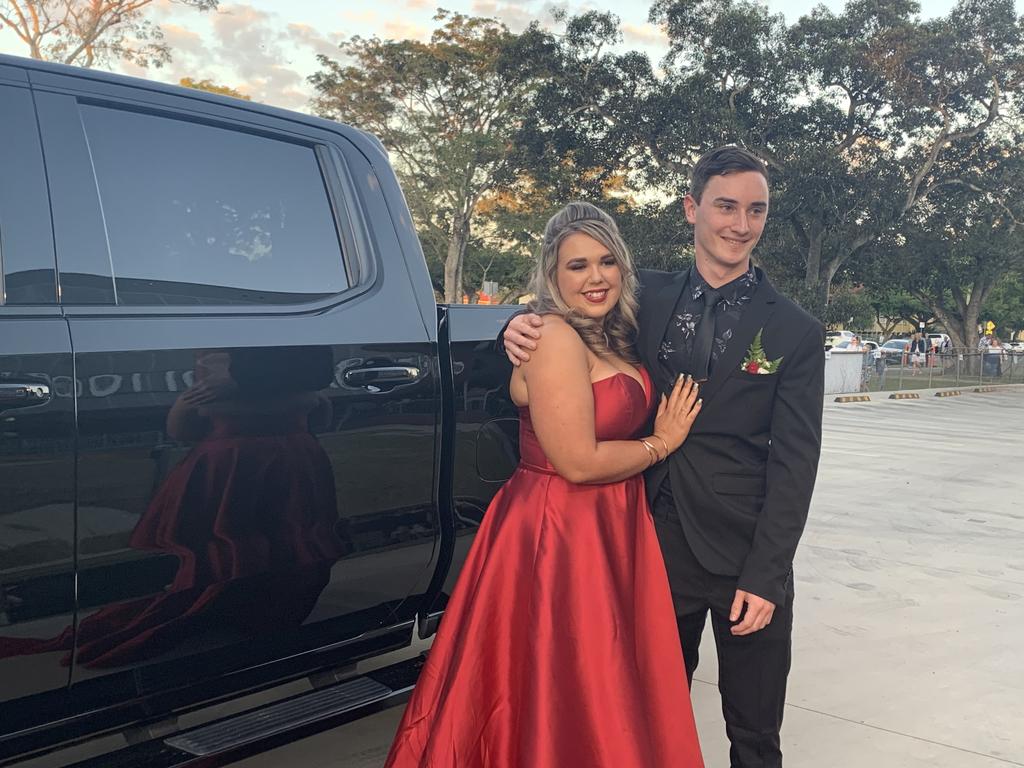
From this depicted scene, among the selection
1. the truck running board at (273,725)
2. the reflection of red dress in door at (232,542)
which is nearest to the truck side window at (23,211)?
the reflection of red dress in door at (232,542)

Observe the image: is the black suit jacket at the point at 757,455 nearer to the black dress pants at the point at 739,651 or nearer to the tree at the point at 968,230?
the black dress pants at the point at 739,651

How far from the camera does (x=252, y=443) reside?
2225mm

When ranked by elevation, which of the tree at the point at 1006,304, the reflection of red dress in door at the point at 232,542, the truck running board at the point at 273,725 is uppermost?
the tree at the point at 1006,304

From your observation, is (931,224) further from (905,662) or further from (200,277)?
(200,277)

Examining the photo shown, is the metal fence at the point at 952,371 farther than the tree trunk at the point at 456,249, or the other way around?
the tree trunk at the point at 456,249

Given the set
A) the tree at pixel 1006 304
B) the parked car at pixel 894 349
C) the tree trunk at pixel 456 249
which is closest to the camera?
the tree trunk at pixel 456 249

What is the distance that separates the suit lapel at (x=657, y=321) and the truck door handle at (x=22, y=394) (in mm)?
1447

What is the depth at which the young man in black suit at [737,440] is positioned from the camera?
94.3 inches

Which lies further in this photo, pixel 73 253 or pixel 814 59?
pixel 814 59

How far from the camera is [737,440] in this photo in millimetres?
2471

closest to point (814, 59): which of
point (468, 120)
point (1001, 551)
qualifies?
point (468, 120)

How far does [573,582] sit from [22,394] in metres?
1.32

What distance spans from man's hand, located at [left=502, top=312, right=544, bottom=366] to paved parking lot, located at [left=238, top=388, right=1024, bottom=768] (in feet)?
5.29

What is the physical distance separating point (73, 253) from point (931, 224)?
29.5 m
